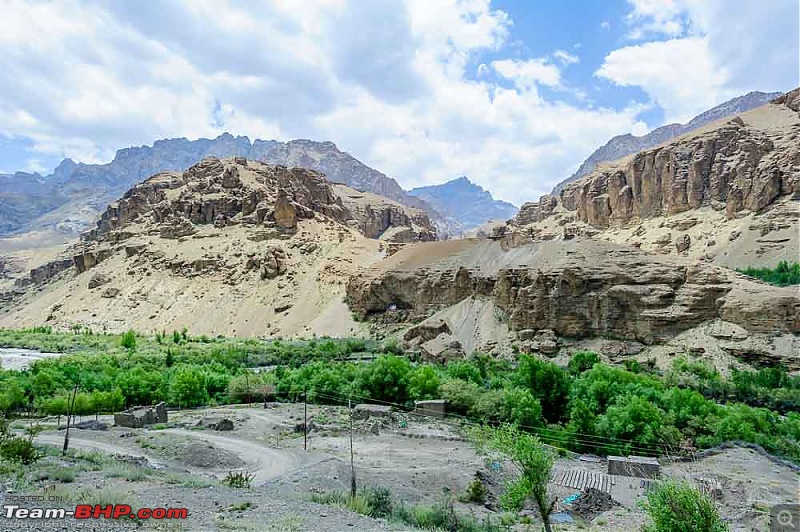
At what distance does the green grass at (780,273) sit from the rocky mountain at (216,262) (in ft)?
175

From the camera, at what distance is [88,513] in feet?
31.6

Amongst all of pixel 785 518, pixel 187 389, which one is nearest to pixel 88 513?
pixel 785 518

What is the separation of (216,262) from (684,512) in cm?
8923

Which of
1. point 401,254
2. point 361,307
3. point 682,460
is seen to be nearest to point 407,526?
point 682,460

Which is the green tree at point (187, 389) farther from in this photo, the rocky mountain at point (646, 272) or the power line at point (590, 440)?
the rocky mountain at point (646, 272)

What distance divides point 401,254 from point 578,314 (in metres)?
32.9

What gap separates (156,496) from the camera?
12.0 m

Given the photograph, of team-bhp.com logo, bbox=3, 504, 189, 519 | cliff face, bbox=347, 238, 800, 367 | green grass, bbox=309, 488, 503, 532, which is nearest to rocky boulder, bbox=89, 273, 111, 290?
cliff face, bbox=347, 238, 800, 367

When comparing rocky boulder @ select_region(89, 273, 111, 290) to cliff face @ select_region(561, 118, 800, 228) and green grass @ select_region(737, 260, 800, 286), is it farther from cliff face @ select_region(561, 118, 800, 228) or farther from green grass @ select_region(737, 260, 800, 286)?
green grass @ select_region(737, 260, 800, 286)

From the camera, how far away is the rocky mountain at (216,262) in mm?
82562

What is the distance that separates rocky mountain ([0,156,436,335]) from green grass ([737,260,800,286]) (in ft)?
175

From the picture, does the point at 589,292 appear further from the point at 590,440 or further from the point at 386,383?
the point at 590,440

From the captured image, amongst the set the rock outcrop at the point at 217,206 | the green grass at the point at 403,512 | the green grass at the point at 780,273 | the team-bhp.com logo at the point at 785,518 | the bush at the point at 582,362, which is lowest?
the team-bhp.com logo at the point at 785,518

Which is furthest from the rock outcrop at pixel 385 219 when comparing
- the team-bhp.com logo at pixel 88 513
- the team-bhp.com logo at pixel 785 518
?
the team-bhp.com logo at pixel 88 513
